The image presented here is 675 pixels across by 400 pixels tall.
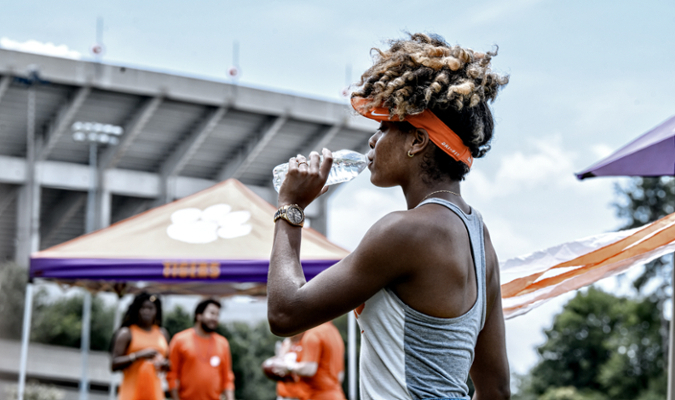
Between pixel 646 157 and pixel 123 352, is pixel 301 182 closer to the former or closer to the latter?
pixel 646 157

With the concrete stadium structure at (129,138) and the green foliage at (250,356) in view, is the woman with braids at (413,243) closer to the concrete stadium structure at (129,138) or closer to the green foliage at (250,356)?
the green foliage at (250,356)

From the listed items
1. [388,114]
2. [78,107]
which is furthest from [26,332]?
[78,107]

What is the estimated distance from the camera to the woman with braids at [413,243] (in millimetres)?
1725

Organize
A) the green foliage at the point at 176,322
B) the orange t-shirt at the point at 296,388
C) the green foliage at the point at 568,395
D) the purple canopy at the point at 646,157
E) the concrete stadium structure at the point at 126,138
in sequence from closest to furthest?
the purple canopy at the point at 646,157, the orange t-shirt at the point at 296,388, the green foliage at the point at 568,395, the green foliage at the point at 176,322, the concrete stadium structure at the point at 126,138

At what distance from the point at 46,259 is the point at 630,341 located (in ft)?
77.2

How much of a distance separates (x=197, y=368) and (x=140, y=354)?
0.58 meters

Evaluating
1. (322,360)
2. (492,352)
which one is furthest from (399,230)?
(322,360)

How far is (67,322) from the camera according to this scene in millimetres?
29578

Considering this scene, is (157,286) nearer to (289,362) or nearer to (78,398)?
(289,362)

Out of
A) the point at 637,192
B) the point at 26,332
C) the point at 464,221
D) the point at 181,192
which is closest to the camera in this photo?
the point at 464,221

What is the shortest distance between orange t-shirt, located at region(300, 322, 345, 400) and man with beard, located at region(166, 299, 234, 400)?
1.17 m

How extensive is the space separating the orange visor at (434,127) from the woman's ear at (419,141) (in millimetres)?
12

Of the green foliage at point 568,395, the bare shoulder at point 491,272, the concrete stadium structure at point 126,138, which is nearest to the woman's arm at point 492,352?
the bare shoulder at point 491,272

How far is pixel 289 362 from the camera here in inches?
280
